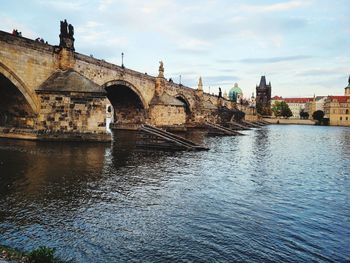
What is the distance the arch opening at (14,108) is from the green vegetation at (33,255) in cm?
1988

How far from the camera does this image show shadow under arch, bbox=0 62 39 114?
872 inches

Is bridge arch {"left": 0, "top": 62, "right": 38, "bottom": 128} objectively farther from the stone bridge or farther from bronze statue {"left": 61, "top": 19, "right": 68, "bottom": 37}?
bronze statue {"left": 61, "top": 19, "right": 68, "bottom": 37}

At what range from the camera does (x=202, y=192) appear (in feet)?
38.2

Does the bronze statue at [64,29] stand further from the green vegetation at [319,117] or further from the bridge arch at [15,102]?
the green vegetation at [319,117]

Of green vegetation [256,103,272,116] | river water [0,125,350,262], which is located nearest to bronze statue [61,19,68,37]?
river water [0,125,350,262]

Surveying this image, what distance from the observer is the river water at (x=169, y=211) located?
22.2 ft

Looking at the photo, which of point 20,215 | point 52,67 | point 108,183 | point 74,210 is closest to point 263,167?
point 108,183

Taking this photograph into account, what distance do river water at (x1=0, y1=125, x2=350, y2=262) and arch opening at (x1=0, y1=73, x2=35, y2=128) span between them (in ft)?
25.8

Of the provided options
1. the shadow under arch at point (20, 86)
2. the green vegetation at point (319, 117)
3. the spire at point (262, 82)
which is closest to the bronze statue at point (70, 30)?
the shadow under arch at point (20, 86)

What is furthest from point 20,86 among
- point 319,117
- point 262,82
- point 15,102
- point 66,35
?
point 262,82

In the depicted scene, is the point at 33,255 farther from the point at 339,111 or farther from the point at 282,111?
the point at 282,111

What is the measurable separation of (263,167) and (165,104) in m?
27.4

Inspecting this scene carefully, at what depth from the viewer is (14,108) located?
2459cm

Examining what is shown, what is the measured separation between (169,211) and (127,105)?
37793mm
